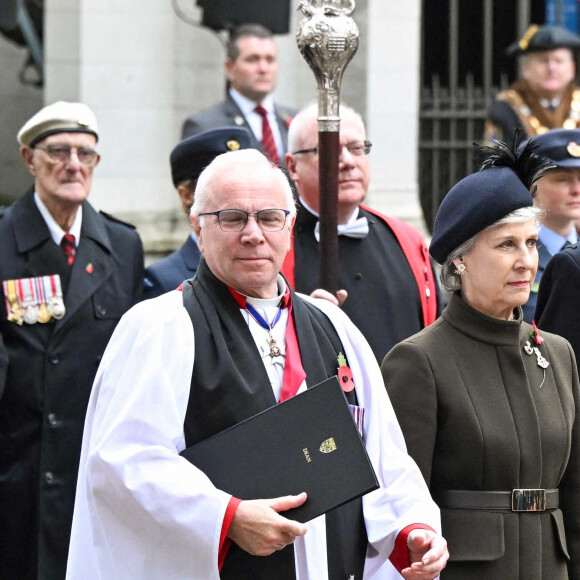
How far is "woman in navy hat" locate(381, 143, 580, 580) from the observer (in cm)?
423

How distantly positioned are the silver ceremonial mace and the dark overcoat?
1.20 metres

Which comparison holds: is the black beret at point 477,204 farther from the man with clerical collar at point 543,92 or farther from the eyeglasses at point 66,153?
the man with clerical collar at point 543,92

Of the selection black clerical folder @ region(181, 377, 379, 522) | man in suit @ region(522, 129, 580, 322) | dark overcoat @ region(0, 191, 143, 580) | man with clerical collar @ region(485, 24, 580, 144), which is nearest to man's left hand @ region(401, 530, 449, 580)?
black clerical folder @ region(181, 377, 379, 522)

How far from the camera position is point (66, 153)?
6.12 meters

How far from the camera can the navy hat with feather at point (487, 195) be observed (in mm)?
4305

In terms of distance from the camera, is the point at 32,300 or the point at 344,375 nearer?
the point at 344,375

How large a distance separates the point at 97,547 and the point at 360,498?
707 mm

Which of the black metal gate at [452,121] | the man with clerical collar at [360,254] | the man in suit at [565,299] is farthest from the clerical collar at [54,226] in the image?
the black metal gate at [452,121]

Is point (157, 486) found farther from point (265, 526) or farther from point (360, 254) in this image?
point (360, 254)

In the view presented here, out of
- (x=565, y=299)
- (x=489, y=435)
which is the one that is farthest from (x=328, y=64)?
(x=489, y=435)

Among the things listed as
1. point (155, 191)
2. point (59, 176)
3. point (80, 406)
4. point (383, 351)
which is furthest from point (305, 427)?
point (155, 191)

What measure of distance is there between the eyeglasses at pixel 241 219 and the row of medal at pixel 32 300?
190 centimetres

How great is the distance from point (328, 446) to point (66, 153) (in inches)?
108

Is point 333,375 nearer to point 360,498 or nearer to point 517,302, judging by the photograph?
point 360,498
